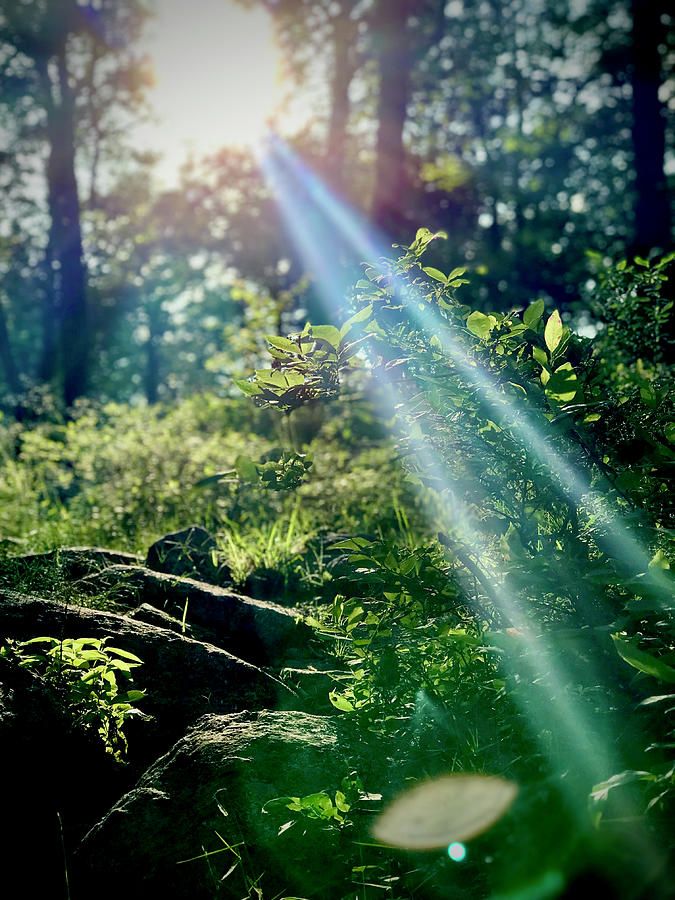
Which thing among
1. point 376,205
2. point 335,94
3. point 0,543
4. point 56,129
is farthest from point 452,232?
point 0,543

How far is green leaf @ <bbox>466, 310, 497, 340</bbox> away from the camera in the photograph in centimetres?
165

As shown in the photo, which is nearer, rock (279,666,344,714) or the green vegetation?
the green vegetation

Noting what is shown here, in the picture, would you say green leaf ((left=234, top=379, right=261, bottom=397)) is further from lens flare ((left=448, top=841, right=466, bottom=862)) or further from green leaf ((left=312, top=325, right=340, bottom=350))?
lens flare ((left=448, top=841, right=466, bottom=862))

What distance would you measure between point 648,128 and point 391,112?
4588mm

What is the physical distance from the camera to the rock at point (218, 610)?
3.10 meters

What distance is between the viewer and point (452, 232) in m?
17.6

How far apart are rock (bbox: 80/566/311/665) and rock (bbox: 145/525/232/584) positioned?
0.39 meters

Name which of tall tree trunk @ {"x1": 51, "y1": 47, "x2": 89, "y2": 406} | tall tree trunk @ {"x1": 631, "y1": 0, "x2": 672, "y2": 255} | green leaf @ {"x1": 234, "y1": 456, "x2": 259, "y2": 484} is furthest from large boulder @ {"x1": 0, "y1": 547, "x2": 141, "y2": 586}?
tall tree trunk @ {"x1": 51, "y1": 47, "x2": 89, "y2": 406}

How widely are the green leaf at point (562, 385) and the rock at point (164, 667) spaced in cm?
175

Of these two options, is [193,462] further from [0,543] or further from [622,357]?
[622,357]

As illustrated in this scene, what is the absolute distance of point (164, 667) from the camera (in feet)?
8.68

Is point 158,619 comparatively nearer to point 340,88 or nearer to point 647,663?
point 647,663

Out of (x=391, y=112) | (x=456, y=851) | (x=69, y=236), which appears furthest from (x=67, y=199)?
(x=456, y=851)

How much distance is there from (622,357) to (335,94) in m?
11.9
